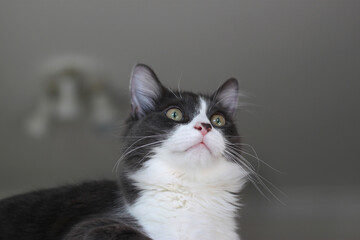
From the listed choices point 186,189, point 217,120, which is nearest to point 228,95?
point 217,120

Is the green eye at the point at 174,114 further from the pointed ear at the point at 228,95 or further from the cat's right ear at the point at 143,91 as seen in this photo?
the pointed ear at the point at 228,95

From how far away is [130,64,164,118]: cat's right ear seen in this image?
182 centimetres

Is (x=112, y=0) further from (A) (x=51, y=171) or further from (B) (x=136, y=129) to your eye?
(A) (x=51, y=171)

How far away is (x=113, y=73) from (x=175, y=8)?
1.93ft

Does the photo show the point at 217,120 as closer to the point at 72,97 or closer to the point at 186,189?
the point at 186,189

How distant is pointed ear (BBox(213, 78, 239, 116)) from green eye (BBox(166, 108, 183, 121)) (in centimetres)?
25

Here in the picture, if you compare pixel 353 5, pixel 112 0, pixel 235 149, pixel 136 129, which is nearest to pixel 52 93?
pixel 112 0

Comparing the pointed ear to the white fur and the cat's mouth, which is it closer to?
the white fur

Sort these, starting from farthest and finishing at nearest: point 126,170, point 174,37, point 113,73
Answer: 1. point 113,73
2. point 174,37
3. point 126,170

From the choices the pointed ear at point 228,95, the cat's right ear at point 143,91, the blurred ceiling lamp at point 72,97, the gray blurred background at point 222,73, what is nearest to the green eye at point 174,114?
the cat's right ear at point 143,91

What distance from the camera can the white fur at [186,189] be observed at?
1614 millimetres

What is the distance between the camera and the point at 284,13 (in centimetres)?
218

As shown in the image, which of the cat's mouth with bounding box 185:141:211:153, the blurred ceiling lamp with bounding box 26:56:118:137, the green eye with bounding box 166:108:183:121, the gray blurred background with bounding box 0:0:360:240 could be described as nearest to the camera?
the cat's mouth with bounding box 185:141:211:153

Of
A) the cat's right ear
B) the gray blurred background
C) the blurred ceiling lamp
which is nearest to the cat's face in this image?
the cat's right ear
